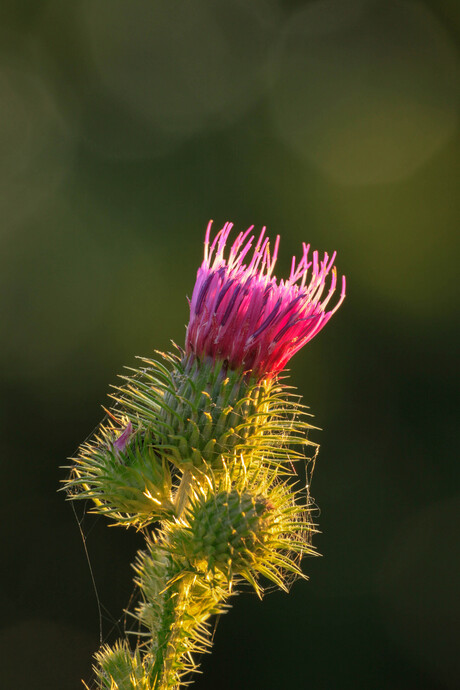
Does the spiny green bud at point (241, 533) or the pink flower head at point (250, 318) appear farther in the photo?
the pink flower head at point (250, 318)

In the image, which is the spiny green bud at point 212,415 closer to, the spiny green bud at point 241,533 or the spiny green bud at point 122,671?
the spiny green bud at point 241,533

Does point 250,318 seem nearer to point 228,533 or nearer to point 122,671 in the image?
point 228,533

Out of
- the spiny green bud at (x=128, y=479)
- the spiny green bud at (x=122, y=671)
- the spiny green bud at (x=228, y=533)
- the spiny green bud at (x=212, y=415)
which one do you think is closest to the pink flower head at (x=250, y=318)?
the spiny green bud at (x=212, y=415)

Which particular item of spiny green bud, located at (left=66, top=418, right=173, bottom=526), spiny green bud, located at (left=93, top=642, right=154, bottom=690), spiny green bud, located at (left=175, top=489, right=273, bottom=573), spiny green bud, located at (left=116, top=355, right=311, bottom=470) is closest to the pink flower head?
spiny green bud, located at (left=116, top=355, right=311, bottom=470)

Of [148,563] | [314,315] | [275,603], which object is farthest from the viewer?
[275,603]

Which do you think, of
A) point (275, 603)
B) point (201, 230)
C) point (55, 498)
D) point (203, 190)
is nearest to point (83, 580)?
point (55, 498)

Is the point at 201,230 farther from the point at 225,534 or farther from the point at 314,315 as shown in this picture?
the point at 225,534

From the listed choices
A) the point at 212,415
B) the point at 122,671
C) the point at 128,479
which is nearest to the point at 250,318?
the point at 212,415
